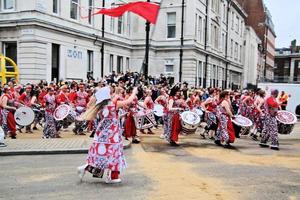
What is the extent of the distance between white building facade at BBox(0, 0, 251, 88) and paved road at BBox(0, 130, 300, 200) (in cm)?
538

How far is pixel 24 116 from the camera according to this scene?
1488 cm

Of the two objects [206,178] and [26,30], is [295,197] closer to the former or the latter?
[206,178]

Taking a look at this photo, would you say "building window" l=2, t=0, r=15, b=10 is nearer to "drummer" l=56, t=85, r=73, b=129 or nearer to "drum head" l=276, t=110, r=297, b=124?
"drummer" l=56, t=85, r=73, b=129

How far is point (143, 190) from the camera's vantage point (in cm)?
759

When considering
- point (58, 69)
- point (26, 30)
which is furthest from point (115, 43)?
point (26, 30)

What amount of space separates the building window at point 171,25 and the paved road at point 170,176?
106ft

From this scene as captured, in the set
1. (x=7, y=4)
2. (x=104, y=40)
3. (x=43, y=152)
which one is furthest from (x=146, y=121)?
(x=104, y=40)

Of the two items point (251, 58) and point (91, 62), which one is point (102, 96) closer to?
point (91, 62)

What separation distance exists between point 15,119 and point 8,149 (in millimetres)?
3455

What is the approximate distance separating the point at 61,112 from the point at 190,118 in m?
4.26

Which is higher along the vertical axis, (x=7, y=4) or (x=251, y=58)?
(x=7, y=4)

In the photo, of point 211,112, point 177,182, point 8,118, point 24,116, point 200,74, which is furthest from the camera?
point 200,74

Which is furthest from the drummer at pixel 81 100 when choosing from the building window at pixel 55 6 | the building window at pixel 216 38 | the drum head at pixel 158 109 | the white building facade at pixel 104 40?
the building window at pixel 216 38

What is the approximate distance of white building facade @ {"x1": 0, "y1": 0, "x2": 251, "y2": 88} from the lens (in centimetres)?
2697
